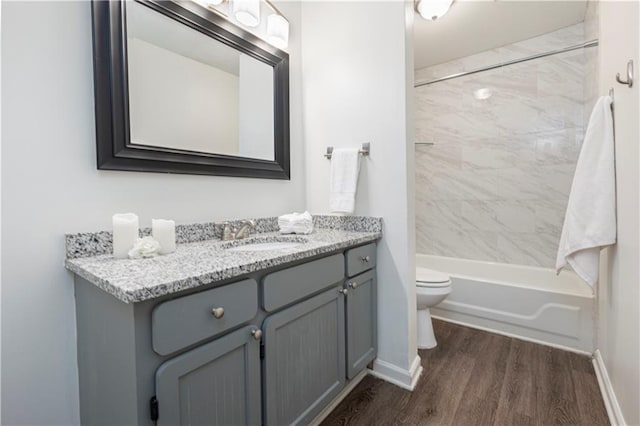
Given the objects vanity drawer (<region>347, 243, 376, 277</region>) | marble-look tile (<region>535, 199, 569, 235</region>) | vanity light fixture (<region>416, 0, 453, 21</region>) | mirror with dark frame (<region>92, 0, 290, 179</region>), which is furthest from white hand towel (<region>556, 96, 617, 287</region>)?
mirror with dark frame (<region>92, 0, 290, 179</region>)

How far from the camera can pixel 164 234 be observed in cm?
111

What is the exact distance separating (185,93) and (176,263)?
0.83 m

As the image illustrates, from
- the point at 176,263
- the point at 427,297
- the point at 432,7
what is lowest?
the point at 427,297

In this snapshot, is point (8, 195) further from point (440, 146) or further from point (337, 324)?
point (440, 146)

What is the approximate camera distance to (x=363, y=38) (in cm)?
168

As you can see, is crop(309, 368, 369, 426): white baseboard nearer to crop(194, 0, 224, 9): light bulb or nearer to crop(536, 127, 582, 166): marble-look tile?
crop(194, 0, 224, 9): light bulb

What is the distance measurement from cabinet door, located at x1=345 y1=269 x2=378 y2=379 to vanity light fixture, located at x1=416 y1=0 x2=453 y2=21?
1.74 metres

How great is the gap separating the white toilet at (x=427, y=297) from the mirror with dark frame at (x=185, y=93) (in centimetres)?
116

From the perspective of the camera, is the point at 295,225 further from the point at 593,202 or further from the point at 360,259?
the point at 593,202

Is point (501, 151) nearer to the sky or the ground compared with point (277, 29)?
nearer to the ground

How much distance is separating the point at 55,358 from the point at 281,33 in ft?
5.85

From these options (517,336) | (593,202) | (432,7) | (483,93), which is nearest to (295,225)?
(593,202)

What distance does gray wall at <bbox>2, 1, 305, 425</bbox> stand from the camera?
913 millimetres

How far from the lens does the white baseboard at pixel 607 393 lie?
4.16 ft
